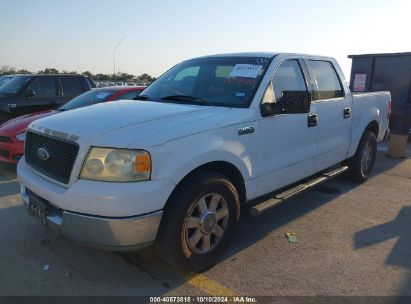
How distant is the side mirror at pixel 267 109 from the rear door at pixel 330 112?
85cm

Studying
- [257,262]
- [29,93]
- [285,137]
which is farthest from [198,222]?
[29,93]

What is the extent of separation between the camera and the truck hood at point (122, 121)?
9.68 feet

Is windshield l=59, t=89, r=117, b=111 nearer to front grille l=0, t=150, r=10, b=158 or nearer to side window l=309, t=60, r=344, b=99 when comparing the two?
front grille l=0, t=150, r=10, b=158

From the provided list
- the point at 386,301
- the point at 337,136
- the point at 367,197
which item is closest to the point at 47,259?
the point at 386,301

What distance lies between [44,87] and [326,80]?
22.3 ft

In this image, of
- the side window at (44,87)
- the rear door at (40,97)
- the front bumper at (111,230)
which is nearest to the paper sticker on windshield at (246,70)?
the front bumper at (111,230)

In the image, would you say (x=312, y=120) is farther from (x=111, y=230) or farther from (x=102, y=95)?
(x=102, y=95)

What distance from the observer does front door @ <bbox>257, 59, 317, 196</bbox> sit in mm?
3822

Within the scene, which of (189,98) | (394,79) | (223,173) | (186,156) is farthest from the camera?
(394,79)

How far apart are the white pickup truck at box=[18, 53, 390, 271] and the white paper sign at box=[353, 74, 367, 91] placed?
21.1 feet

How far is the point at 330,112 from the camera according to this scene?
4.86 m

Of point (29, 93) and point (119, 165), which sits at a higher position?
point (29, 93)

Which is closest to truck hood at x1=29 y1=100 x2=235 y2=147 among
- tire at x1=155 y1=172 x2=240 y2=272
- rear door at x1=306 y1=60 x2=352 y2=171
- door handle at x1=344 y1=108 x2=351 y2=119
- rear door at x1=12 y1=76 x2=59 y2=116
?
tire at x1=155 y1=172 x2=240 y2=272

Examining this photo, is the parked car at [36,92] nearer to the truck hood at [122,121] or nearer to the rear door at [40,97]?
the rear door at [40,97]
